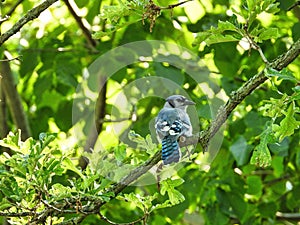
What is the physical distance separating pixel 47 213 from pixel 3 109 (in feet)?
8.96

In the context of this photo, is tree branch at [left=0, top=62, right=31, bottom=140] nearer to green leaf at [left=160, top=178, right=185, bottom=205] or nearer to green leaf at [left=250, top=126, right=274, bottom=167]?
green leaf at [left=160, top=178, right=185, bottom=205]

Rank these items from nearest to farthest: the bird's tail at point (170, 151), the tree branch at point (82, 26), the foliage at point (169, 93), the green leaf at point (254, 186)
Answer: the bird's tail at point (170, 151)
the foliage at point (169, 93)
the tree branch at point (82, 26)
the green leaf at point (254, 186)

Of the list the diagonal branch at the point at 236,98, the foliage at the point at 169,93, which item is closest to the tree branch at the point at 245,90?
the diagonal branch at the point at 236,98

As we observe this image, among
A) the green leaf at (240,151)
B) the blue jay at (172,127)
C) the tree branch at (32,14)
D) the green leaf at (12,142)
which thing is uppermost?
the tree branch at (32,14)

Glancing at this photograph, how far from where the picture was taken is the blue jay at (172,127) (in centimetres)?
245

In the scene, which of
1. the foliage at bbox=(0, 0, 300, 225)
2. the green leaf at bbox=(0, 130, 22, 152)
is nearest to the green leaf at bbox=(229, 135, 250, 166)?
the foliage at bbox=(0, 0, 300, 225)

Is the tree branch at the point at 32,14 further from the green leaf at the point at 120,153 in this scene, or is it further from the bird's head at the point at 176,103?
the bird's head at the point at 176,103

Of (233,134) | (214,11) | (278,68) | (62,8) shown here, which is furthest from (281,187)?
(278,68)

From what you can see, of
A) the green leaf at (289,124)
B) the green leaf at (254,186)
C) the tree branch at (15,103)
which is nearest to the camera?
the green leaf at (289,124)

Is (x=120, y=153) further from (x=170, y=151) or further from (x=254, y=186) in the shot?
(x=254, y=186)

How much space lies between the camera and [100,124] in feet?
16.1

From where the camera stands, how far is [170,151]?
2.46 metres

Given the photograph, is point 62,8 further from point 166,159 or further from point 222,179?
point 166,159

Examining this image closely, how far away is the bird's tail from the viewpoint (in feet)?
7.86
